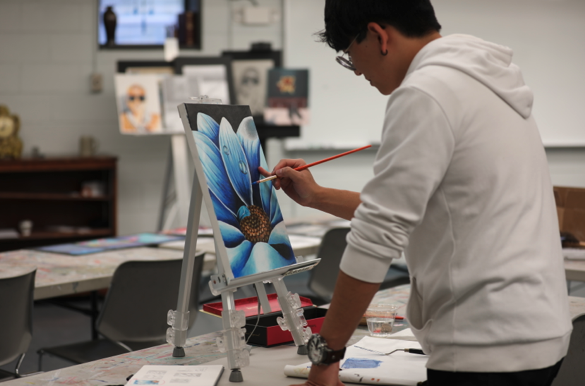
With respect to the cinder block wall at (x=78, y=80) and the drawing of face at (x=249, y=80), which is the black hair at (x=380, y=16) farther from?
the cinder block wall at (x=78, y=80)

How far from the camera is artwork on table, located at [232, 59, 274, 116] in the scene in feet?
16.0

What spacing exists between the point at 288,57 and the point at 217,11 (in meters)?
0.74

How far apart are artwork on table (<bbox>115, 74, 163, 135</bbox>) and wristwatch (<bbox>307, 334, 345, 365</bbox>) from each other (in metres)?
3.72

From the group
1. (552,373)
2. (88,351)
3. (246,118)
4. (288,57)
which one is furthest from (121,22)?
(552,373)

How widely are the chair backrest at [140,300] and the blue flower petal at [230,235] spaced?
3.33 feet

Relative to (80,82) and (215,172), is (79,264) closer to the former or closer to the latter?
(215,172)

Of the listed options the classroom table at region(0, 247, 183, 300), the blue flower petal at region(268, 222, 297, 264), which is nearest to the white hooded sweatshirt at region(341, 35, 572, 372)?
the blue flower petal at region(268, 222, 297, 264)

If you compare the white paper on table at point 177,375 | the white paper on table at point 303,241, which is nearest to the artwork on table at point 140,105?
the white paper on table at point 303,241

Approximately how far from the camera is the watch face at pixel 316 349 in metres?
1.02

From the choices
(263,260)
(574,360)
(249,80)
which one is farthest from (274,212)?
(249,80)

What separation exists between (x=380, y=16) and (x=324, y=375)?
23.6 inches

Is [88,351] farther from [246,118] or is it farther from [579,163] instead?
[579,163]

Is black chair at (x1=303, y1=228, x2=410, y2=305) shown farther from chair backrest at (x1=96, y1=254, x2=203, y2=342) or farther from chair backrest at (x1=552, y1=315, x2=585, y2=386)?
chair backrest at (x1=552, y1=315, x2=585, y2=386)

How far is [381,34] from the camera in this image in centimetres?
102
